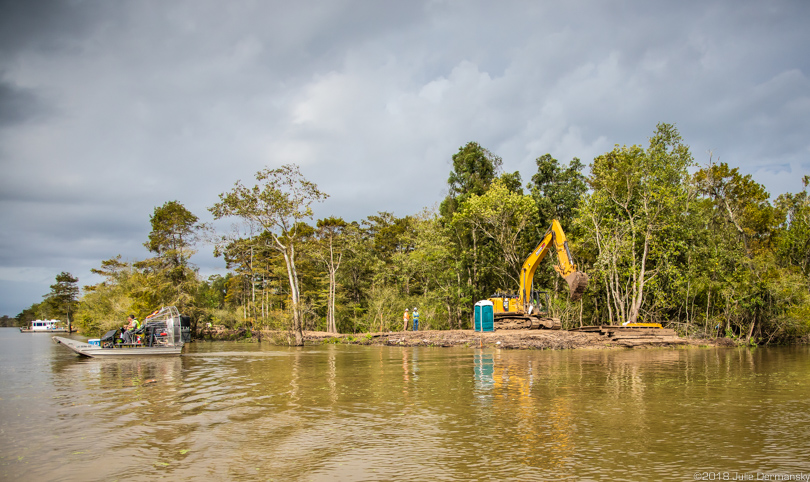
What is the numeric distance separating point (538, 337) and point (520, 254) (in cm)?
1378

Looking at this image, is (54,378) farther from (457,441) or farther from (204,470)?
(457,441)

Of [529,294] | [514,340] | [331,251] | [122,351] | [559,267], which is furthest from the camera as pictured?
[331,251]

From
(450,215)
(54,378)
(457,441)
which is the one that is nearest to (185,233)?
(450,215)

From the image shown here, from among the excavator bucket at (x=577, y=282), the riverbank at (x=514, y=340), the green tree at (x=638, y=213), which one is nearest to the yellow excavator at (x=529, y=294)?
the excavator bucket at (x=577, y=282)

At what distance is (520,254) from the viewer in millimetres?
38625

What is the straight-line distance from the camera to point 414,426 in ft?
25.6

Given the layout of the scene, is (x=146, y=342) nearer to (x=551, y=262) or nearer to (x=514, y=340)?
(x=514, y=340)

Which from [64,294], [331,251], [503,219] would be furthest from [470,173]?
[64,294]

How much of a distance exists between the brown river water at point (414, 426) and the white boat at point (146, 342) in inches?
289

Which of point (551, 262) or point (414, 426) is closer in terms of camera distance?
point (414, 426)

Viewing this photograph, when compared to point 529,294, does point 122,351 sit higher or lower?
lower

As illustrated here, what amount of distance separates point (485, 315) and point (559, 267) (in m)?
5.84

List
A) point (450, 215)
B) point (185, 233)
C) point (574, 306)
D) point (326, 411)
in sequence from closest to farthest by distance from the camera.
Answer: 1. point (326, 411)
2. point (574, 306)
3. point (450, 215)
4. point (185, 233)

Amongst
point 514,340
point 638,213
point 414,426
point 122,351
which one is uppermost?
point 638,213
